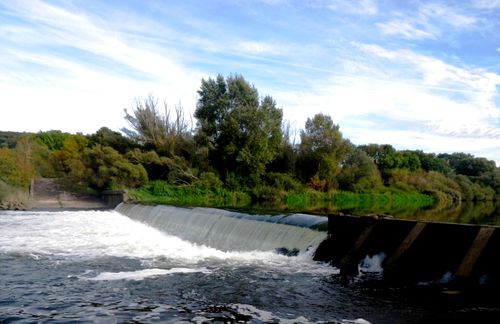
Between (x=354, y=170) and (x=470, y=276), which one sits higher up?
(x=354, y=170)

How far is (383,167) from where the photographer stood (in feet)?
202

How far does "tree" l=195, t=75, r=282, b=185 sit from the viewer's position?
39.0 metres

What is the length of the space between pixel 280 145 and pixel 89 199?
1642 cm

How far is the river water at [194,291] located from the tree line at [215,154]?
2317cm

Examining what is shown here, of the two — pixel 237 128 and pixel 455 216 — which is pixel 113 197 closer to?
pixel 237 128

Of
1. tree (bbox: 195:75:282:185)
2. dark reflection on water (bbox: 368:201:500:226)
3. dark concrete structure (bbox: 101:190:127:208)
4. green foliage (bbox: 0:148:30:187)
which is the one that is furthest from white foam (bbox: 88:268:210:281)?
tree (bbox: 195:75:282:185)

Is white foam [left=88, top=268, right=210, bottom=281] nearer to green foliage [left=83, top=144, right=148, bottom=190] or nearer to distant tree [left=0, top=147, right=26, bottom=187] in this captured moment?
distant tree [left=0, top=147, right=26, bottom=187]

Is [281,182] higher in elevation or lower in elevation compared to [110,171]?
lower

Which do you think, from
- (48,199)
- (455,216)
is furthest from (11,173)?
(455,216)

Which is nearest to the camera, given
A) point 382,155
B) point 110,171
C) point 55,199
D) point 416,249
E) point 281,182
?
point 416,249

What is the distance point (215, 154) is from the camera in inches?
1620

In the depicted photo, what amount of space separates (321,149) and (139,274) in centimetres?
3478

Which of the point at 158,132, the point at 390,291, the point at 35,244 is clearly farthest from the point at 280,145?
the point at 390,291

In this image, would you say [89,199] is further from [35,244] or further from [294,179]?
[35,244]
